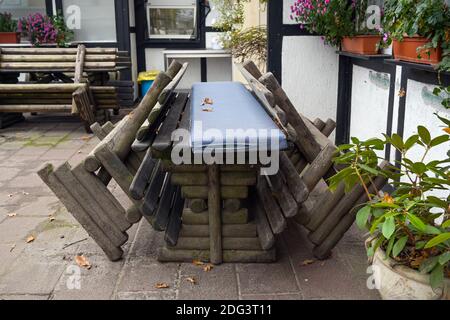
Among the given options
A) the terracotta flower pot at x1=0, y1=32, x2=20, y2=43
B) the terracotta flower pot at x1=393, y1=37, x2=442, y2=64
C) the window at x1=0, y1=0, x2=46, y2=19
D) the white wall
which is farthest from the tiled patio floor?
the window at x1=0, y1=0, x2=46, y2=19

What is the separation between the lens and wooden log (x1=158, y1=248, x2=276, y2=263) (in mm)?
3232

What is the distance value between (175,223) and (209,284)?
0.51 meters

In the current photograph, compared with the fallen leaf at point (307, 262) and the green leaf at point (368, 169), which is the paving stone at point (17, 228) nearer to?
the fallen leaf at point (307, 262)

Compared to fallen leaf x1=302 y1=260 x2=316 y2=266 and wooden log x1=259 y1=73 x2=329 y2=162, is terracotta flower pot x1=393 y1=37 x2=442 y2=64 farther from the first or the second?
fallen leaf x1=302 y1=260 x2=316 y2=266

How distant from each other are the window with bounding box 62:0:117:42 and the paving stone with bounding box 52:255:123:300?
24.1 feet

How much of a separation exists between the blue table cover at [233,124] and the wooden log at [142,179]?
17.5 inches

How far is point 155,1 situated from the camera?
10.5 metres

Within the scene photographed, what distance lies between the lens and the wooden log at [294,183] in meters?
2.98

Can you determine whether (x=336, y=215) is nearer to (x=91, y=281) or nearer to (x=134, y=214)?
(x=134, y=214)

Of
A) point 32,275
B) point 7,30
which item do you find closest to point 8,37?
point 7,30

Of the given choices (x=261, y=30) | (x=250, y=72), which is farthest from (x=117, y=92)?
(x=250, y=72)

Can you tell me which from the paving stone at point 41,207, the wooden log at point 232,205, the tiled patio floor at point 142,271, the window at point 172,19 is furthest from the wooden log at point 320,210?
the window at point 172,19

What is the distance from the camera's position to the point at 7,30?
9586 millimetres

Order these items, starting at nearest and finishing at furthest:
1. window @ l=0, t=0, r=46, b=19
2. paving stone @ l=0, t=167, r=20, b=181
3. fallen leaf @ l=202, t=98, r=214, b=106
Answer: fallen leaf @ l=202, t=98, r=214, b=106, paving stone @ l=0, t=167, r=20, b=181, window @ l=0, t=0, r=46, b=19
